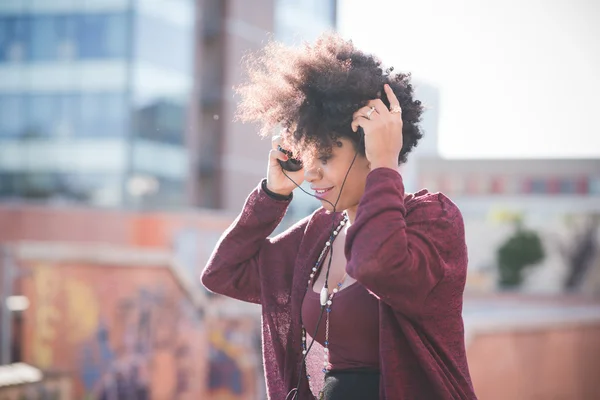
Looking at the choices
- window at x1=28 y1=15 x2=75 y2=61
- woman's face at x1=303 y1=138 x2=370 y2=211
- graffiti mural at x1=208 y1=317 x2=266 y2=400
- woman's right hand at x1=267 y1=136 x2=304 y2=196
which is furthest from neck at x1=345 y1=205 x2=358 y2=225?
window at x1=28 y1=15 x2=75 y2=61

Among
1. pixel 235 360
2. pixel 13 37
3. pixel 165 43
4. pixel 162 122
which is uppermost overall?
pixel 13 37

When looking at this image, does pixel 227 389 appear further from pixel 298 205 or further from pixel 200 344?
pixel 298 205

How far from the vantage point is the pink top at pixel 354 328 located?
1.66 meters

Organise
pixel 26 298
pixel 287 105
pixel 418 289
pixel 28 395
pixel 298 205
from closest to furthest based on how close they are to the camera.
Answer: pixel 418 289 → pixel 287 105 → pixel 28 395 → pixel 26 298 → pixel 298 205

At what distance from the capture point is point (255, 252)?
2.01m

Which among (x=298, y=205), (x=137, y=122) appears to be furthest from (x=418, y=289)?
→ (x=298, y=205)

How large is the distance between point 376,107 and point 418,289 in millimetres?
438

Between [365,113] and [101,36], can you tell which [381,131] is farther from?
[101,36]

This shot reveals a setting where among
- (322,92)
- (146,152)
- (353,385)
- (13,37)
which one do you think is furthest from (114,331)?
(13,37)

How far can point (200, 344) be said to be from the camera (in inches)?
380

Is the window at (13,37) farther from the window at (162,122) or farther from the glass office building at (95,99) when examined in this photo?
the window at (162,122)

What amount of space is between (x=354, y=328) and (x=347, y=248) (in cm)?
24

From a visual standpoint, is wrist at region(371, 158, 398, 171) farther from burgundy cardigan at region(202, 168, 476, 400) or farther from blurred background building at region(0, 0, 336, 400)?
blurred background building at region(0, 0, 336, 400)

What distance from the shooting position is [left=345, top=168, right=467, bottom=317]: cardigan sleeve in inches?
57.5
